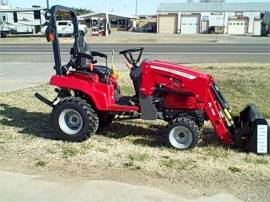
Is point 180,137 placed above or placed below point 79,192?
above

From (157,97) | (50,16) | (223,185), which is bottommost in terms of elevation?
(223,185)

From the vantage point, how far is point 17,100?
10.0m

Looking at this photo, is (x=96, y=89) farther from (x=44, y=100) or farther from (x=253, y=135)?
(x=253, y=135)

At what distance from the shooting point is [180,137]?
6.22 metres

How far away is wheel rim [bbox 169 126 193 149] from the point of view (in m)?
6.12

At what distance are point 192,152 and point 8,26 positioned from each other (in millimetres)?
48923

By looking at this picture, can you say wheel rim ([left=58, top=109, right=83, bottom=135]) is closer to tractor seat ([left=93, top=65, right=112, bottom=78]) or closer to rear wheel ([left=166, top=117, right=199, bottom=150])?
tractor seat ([left=93, top=65, right=112, bottom=78])

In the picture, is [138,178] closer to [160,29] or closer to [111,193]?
[111,193]

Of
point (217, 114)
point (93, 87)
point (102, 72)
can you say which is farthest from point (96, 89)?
point (217, 114)

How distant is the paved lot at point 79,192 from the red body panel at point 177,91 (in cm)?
170

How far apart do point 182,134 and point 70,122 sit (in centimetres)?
177

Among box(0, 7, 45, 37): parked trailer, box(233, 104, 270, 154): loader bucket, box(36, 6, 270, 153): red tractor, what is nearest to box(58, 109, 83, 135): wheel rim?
box(36, 6, 270, 153): red tractor

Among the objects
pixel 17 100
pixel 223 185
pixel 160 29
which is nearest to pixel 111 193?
pixel 223 185

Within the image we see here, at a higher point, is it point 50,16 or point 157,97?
point 50,16
